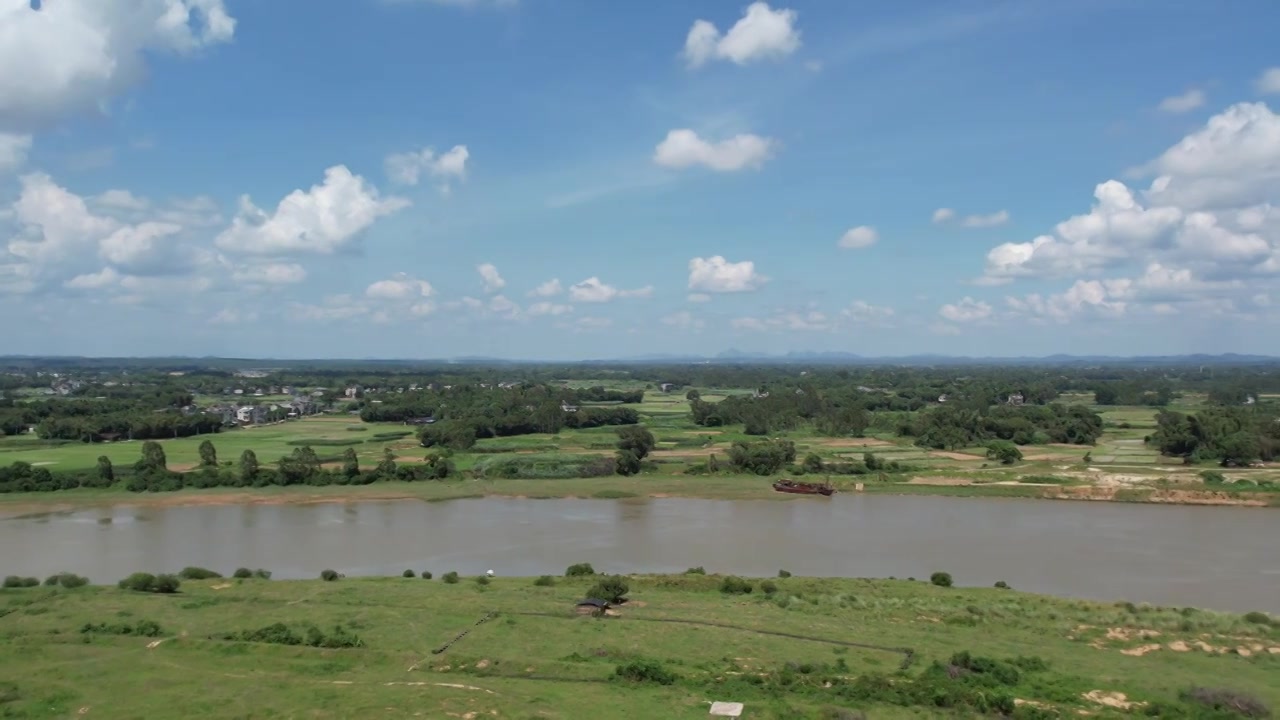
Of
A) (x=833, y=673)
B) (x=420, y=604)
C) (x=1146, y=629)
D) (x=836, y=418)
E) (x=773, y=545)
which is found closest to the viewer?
(x=833, y=673)

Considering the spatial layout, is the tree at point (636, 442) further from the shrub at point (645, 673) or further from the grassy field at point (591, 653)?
the shrub at point (645, 673)

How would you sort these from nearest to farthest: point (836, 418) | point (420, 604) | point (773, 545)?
point (420, 604), point (773, 545), point (836, 418)

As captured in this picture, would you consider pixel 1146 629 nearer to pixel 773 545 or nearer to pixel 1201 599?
pixel 1201 599

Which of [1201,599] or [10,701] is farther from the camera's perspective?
[1201,599]

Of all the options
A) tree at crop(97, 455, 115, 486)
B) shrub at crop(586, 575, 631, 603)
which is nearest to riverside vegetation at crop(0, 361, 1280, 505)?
tree at crop(97, 455, 115, 486)

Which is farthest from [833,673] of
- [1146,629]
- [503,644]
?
[1146,629]

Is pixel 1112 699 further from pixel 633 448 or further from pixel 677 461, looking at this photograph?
pixel 677 461
